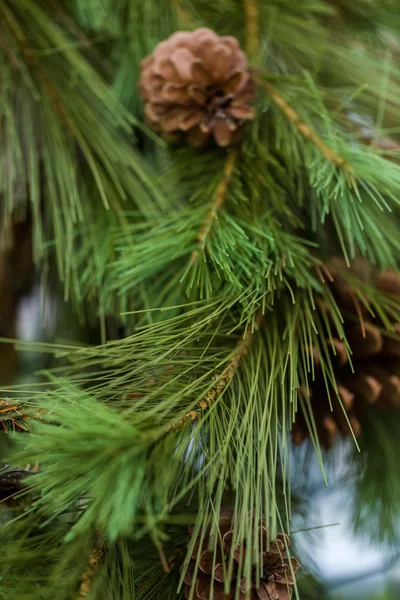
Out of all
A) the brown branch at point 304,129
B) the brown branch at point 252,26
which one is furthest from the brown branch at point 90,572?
the brown branch at point 252,26

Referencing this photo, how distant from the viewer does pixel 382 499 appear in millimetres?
477

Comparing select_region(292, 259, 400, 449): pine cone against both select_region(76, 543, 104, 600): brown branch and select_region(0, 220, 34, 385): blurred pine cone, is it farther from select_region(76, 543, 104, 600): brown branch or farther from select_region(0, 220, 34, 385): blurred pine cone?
select_region(0, 220, 34, 385): blurred pine cone

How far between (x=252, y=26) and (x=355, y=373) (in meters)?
0.27

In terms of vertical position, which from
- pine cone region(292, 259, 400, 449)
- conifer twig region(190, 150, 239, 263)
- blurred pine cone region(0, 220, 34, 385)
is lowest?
blurred pine cone region(0, 220, 34, 385)

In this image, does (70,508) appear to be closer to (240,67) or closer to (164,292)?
(164,292)

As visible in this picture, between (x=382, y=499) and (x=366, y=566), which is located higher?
(x=382, y=499)

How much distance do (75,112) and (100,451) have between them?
13.1 inches

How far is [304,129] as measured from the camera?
40cm

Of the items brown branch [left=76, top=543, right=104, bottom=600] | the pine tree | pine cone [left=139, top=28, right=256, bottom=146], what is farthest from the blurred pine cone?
brown branch [left=76, top=543, right=104, bottom=600]

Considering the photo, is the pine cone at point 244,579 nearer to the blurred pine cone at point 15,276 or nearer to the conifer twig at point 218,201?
the conifer twig at point 218,201

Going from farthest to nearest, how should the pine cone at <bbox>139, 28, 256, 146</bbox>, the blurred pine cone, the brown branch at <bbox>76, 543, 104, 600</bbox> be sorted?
the blurred pine cone
the pine cone at <bbox>139, 28, 256, 146</bbox>
the brown branch at <bbox>76, 543, 104, 600</bbox>

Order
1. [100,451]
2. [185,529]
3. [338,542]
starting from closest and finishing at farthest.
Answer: [100,451], [185,529], [338,542]

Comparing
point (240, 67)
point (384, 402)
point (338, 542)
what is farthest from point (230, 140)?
point (338, 542)

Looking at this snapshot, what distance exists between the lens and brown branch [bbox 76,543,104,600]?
0.28m
